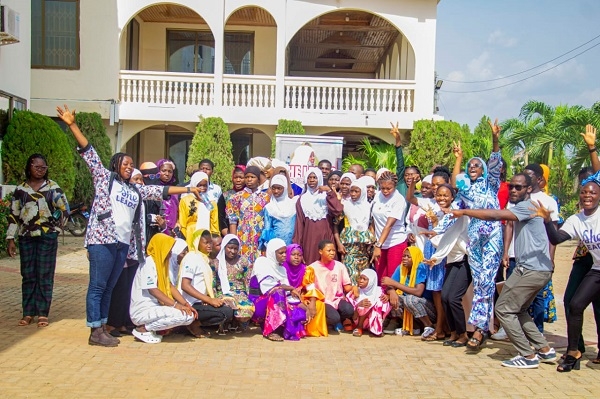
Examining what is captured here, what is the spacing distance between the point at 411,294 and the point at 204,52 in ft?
49.1

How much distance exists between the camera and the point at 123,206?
697 cm

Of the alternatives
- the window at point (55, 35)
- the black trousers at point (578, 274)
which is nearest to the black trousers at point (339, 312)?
the black trousers at point (578, 274)

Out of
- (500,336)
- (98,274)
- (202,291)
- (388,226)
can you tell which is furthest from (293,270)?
(500,336)

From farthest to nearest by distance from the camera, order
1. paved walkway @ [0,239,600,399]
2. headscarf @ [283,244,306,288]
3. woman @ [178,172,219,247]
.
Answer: woman @ [178,172,219,247], headscarf @ [283,244,306,288], paved walkway @ [0,239,600,399]

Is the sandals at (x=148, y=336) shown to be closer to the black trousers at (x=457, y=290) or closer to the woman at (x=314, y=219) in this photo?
the woman at (x=314, y=219)

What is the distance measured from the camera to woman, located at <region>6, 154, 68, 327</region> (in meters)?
7.66

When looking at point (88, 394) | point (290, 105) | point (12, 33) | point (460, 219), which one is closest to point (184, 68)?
point (290, 105)

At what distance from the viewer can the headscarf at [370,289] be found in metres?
7.93

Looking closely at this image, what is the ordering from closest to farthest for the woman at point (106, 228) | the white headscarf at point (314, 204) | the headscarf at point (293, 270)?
the woman at point (106, 228) → the headscarf at point (293, 270) → the white headscarf at point (314, 204)

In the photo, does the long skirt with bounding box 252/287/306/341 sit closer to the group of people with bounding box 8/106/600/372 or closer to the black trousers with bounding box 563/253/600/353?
the group of people with bounding box 8/106/600/372

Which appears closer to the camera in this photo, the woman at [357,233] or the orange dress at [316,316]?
the orange dress at [316,316]

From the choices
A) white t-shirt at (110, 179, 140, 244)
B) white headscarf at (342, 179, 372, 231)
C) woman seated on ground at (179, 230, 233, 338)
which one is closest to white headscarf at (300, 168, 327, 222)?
white headscarf at (342, 179, 372, 231)

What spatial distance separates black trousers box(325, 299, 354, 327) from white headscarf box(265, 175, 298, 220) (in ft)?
4.10

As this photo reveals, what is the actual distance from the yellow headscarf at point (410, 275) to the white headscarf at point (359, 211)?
→ 2.36ft
